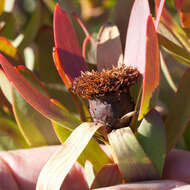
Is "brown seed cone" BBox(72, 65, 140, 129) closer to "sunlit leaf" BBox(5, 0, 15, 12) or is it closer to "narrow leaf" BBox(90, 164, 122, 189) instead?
"narrow leaf" BBox(90, 164, 122, 189)

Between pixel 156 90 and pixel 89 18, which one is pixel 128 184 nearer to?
pixel 156 90

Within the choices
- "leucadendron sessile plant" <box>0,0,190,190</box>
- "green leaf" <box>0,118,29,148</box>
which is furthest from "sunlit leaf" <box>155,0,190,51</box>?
"green leaf" <box>0,118,29,148</box>

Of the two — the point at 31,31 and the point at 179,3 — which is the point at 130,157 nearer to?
the point at 179,3

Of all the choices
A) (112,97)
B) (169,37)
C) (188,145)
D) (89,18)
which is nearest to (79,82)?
(112,97)

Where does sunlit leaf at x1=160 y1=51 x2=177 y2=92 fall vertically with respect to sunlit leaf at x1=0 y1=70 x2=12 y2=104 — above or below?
below

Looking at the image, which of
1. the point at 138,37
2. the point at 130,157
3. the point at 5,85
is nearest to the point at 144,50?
the point at 138,37

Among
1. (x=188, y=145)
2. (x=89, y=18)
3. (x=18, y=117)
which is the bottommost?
(x=188, y=145)
